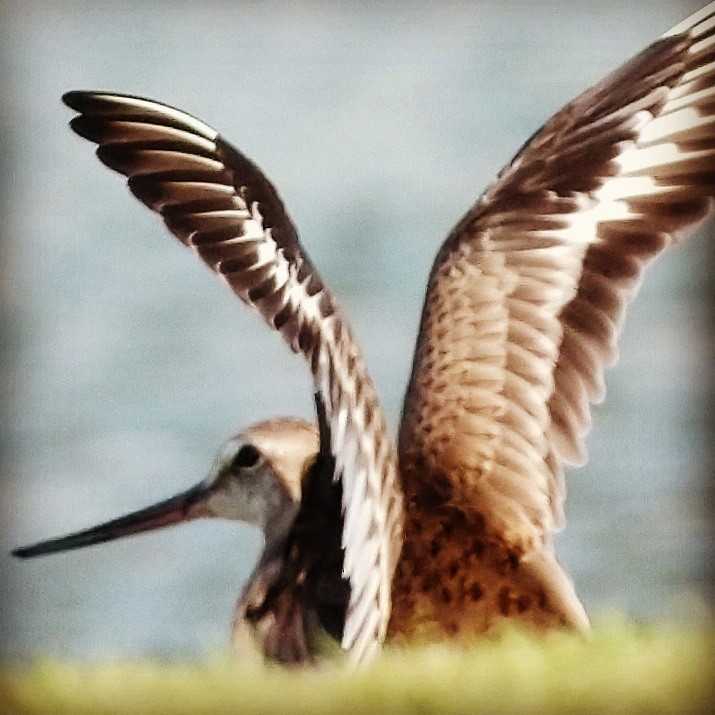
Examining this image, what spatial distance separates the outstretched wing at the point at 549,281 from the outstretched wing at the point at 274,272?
6 centimetres

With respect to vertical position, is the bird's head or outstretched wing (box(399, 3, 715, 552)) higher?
outstretched wing (box(399, 3, 715, 552))

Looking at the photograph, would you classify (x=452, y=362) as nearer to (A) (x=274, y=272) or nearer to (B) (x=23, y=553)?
(A) (x=274, y=272)

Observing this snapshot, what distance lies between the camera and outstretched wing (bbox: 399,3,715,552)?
1.15 m

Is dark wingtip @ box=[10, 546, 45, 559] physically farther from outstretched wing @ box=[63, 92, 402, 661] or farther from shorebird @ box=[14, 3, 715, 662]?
outstretched wing @ box=[63, 92, 402, 661]

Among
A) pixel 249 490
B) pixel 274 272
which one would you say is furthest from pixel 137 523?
pixel 274 272

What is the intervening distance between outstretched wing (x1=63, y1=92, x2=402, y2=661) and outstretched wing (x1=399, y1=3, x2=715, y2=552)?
56mm

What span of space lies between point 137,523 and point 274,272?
0.98 ft

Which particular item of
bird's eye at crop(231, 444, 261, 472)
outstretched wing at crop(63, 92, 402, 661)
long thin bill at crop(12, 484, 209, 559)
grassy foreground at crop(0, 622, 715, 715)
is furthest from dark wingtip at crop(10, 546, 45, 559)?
outstretched wing at crop(63, 92, 402, 661)

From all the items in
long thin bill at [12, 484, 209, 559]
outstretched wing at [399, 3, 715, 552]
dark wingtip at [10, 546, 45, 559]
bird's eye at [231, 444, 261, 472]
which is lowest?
dark wingtip at [10, 546, 45, 559]

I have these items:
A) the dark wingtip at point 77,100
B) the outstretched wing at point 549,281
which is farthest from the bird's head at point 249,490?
the dark wingtip at point 77,100

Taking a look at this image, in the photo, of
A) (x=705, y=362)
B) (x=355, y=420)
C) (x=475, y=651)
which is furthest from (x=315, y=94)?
(x=475, y=651)

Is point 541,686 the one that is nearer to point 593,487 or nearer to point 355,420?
point 593,487

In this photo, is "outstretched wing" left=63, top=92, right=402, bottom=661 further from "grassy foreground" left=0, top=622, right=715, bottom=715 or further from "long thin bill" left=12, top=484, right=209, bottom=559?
"long thin bill" left=12, top=484, right=209, bottom=559

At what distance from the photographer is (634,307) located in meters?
1.18
